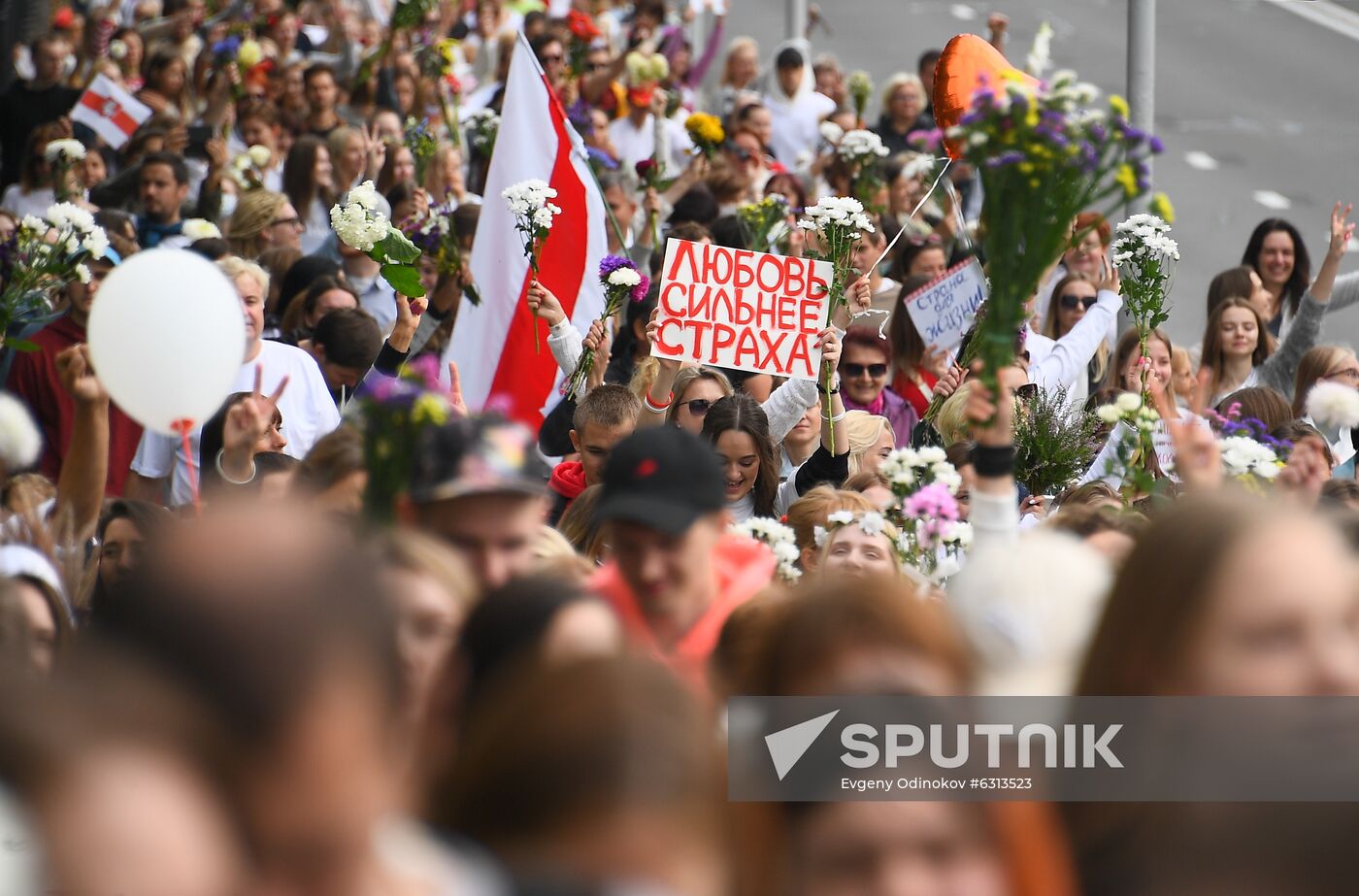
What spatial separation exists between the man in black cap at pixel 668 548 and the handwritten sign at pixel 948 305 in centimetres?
424

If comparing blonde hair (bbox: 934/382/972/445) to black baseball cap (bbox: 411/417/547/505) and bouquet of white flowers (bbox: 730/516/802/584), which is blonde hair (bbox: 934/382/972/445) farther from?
black baseball cap (bbox: 411/417/547/505)

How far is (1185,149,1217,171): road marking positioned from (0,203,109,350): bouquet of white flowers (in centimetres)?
1427

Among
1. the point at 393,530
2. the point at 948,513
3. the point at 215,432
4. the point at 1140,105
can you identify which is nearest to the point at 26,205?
the point at 215,432

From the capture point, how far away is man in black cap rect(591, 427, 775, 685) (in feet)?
11.6

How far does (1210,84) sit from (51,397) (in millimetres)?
17441

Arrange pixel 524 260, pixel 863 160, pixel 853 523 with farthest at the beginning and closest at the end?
pixel 863 160 → pixel 524 260 → pixel 853 523

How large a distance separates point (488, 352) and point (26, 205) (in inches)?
151

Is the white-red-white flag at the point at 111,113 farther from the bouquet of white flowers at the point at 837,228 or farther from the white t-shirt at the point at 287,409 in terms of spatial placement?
the bouquet of white flowers at the point at 837,228

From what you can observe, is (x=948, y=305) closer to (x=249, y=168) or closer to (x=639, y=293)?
(x=639, y=293)

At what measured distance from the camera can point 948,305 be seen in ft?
25.6

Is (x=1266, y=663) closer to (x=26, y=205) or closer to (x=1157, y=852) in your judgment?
(x=1157, y=852)

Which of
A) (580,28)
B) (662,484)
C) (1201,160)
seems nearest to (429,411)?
(662,484)

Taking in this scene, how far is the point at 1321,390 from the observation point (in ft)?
19.3

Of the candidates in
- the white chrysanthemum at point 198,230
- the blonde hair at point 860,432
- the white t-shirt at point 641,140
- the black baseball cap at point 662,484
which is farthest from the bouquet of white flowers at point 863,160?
the black baseball cap at point 662,484
